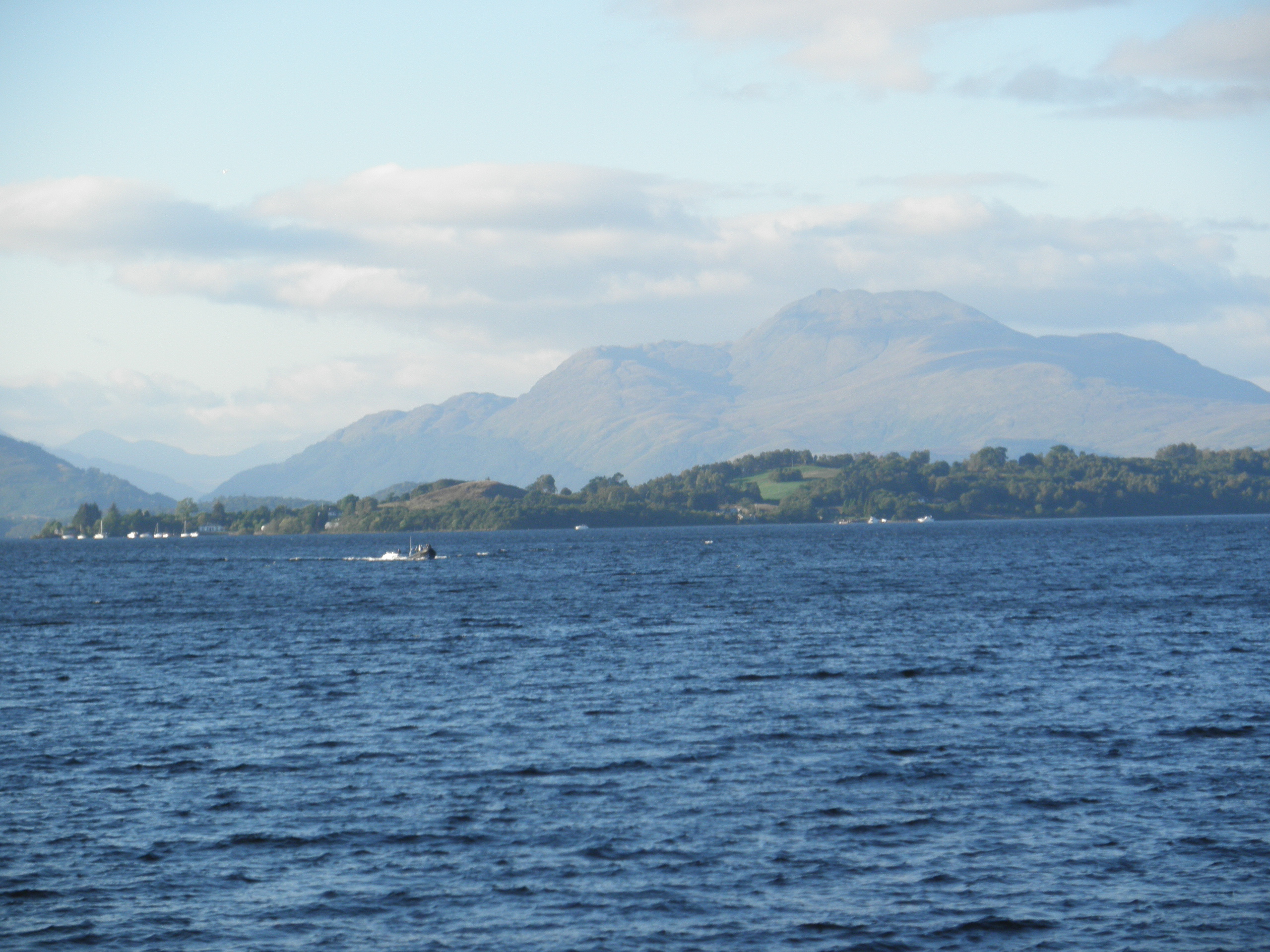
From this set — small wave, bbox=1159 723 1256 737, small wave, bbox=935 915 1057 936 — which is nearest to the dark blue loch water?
small wave, bbox=935 915 1057 936

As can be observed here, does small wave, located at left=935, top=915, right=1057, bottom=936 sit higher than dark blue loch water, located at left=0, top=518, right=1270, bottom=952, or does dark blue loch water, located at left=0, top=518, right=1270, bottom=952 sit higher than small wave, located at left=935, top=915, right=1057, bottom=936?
dark blue loch water, located at left=0, top=518, right=1270, bottom=952

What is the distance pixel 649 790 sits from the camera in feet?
124

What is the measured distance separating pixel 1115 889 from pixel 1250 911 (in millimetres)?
2763

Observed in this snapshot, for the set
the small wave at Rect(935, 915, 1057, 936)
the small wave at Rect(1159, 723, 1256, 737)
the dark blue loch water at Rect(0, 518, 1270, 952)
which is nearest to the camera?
the small wave at Rect(935, 915, 1057, 936)

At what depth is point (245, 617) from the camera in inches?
4077

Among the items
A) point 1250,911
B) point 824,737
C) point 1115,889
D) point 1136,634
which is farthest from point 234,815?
point 1136,634

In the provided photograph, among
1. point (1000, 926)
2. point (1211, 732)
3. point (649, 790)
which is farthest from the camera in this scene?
point (1211, 732)

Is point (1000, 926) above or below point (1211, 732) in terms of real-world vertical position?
below

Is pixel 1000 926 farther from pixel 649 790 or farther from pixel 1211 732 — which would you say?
pixel 1211 732

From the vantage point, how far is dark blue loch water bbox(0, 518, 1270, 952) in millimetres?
27266

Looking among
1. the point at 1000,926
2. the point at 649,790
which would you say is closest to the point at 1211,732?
the point at 649,790

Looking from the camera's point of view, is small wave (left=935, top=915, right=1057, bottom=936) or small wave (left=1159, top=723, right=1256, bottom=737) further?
small wave (left=1159, top=723, right=1256, bottom=737)

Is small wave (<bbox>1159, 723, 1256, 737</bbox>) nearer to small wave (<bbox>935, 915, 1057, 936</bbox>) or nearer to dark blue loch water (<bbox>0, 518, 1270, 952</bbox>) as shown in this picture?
dark blue loch water (<bbox>0, 518, 1270, 952</bbox>)

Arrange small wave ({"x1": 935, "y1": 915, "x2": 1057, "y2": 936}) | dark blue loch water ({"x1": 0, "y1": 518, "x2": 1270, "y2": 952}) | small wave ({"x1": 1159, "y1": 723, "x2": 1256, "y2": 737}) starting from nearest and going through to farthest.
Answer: small wave ({"x1": 935, "y1": 915, "x2": 1057, "y2": 936}) < dark blue loch water ({"x1": 0, "y1": 518, "x2": 1270, "y2": 952}) < small wave ({"x1": 1159, "y1": 723, "x2": 1256, "y2": 737})
